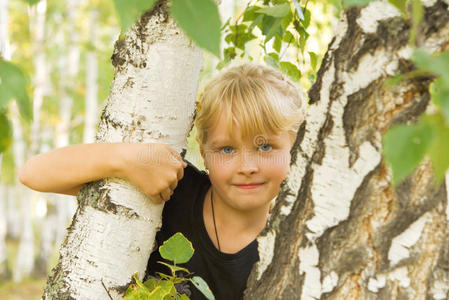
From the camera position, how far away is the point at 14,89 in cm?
51

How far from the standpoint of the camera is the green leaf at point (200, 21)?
0.44 meters

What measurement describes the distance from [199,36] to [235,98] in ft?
4.54

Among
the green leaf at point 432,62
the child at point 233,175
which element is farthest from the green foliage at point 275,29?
the green leaf at point 432,62

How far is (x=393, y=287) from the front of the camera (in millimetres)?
744

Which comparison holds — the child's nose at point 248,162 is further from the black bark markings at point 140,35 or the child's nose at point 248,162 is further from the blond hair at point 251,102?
the black bark markings at point 140,35

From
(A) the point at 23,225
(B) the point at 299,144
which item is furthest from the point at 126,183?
(A) the point at 23,225

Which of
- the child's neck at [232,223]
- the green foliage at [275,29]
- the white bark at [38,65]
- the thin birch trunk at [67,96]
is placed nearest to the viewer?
the green foliage at [275,29]

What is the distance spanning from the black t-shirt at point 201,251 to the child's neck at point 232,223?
37mm

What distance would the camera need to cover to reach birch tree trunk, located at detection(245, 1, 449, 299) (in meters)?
0.71

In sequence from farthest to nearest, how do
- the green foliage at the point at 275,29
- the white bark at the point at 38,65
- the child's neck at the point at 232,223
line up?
the white bark at the point at 38,65 → the child's neck at the point at 232,223 → the green foliage at the point at 275,29

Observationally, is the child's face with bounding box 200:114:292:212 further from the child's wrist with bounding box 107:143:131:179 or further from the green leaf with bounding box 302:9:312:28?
the child's wrist with bounding box 107:143:131:179

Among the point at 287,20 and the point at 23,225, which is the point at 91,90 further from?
the point at 287,20

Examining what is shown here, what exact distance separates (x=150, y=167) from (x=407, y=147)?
891mm

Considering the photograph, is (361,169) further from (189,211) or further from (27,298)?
(27,298)
